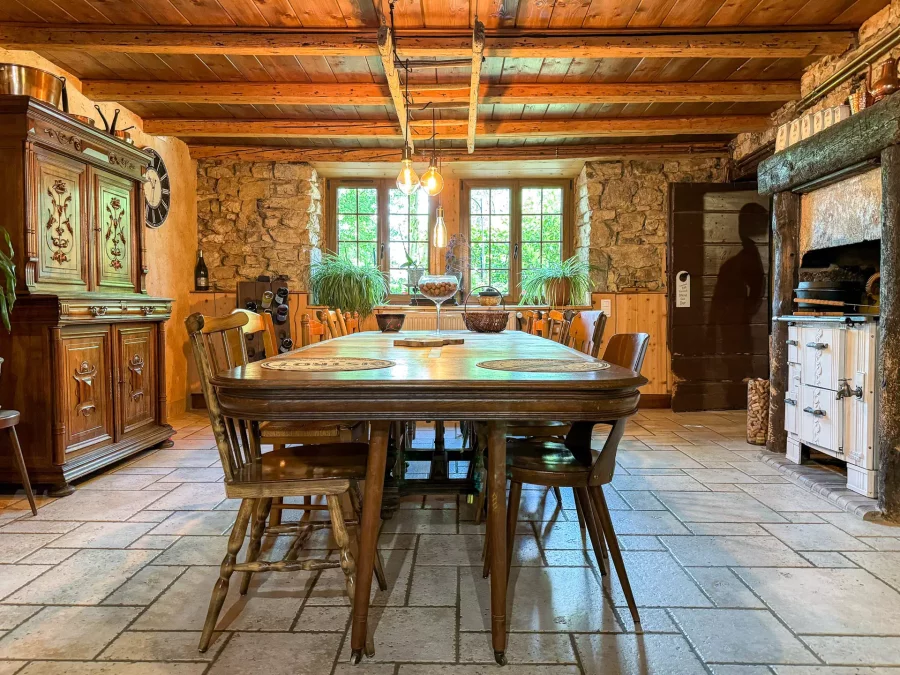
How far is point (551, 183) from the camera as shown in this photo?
6.28 meters

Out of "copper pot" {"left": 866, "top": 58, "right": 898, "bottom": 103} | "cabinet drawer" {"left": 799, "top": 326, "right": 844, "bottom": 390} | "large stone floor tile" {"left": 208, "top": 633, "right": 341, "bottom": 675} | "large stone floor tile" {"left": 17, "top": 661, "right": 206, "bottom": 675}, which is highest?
"copper pot" {"left": 866, "top": 58, "right": 898, "bottom": 103}

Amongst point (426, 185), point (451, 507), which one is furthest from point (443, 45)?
point (451, 507)

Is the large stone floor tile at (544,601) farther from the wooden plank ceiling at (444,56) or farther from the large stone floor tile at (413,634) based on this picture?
the wooden plank ceiling at (444,56)

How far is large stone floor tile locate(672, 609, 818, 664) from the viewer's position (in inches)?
60.9

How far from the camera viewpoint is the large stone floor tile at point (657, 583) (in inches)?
73.0

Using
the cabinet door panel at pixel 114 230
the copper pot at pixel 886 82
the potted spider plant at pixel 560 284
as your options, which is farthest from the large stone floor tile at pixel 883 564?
the cabinet door panel at pixel 114 230

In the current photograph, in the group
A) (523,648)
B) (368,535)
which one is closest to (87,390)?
(368,535)

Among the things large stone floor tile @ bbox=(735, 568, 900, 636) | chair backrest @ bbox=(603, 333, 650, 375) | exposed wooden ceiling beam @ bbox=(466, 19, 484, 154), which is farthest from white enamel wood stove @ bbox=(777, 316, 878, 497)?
exposed wooden ceiling beam @ bbox=(466, 19, 484, 154)

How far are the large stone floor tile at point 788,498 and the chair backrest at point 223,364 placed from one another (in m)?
2.35

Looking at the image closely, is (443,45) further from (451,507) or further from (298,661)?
(298,661)

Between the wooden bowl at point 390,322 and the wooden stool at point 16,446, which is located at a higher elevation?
the wooden bowl at point 390,322

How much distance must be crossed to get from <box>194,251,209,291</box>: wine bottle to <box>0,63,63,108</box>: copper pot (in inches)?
98.8

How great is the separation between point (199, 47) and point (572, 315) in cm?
262

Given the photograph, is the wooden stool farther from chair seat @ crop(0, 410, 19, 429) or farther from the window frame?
the window frame
